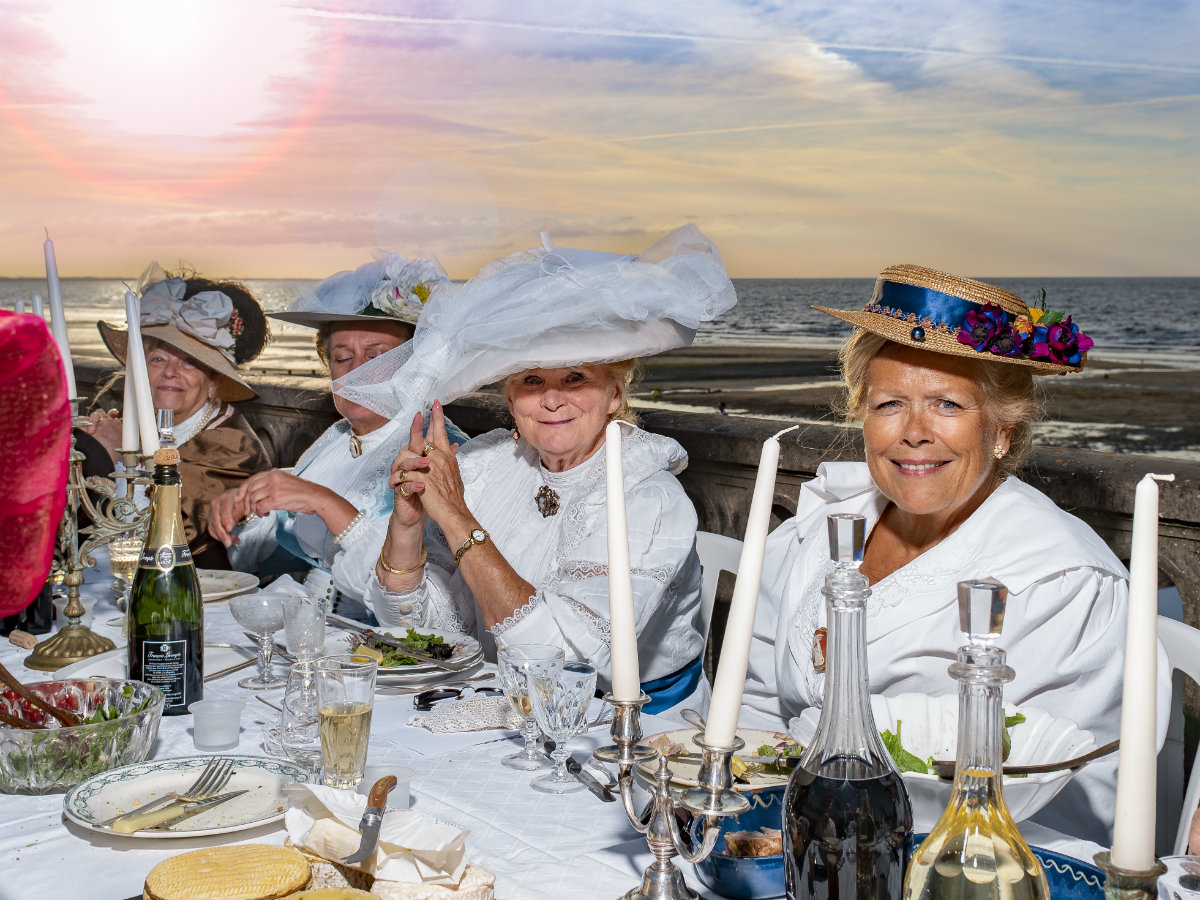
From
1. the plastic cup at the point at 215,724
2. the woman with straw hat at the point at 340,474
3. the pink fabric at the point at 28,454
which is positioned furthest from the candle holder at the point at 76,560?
the pink fabric at the point at 28,454

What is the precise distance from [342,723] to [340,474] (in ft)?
7.54

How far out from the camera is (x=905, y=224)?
38688mm

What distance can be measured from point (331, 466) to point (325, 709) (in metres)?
2.37

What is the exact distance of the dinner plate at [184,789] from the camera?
1513 millimetres

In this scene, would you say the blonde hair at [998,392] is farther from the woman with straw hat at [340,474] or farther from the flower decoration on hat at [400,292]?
the flower decoration on hat at [400,292]

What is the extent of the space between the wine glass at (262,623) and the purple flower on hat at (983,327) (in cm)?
155

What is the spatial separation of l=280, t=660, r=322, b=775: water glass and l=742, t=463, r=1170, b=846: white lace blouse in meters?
0.94

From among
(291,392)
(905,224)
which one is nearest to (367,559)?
(291,392)

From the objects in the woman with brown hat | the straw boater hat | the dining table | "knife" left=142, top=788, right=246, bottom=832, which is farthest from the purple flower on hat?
the straw boater hat

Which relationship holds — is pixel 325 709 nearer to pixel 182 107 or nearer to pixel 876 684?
pixel 876 684

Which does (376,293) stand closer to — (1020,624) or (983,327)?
(983,327)

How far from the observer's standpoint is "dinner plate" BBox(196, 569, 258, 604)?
3.03 m

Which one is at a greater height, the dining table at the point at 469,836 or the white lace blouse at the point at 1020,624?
the white lace blouse at the point at 1020,624

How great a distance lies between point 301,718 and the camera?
1.82 m
